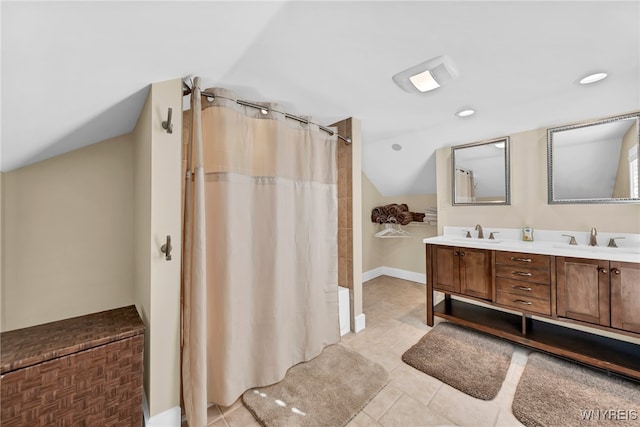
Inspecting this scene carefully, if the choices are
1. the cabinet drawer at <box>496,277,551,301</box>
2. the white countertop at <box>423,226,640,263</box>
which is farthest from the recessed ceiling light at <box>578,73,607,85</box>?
the cabinet drawer at <box>496,277,551,301</box>

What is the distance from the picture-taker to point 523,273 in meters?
2.02

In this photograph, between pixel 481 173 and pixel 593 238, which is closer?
pixel 593 238

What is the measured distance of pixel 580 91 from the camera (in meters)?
1.81

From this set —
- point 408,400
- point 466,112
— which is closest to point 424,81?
point 466,112

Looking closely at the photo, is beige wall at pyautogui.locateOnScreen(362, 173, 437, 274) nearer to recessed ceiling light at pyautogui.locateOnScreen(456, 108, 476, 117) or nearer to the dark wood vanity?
the dark wood vanity

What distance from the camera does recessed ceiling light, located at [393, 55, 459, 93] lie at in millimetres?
1512

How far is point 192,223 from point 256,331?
84 cm

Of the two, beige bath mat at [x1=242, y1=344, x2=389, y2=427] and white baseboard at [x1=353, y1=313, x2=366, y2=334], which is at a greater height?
white baseboard at [x1=353, y1=313, x2=366, y2=334]

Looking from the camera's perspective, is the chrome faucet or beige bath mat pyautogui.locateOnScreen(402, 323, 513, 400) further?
the chrome faucet

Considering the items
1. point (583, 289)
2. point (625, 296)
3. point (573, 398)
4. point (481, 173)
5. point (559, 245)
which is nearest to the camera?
point (573, 398)

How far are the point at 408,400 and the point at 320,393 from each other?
565 millimetres

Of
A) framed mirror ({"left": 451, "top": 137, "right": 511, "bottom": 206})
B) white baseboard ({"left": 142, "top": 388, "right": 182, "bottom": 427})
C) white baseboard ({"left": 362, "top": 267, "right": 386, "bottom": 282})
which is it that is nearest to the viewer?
white baseboard ({"left": 142, "top": 388, "right": 182, "bottom": 427})

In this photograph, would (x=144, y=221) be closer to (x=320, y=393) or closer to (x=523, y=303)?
(x=320, y=393)

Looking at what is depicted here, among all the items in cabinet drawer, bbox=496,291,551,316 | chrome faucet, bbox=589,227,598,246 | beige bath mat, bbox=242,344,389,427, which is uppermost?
chrome faucet, bbox=589,227,598,246
